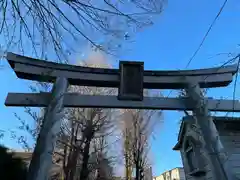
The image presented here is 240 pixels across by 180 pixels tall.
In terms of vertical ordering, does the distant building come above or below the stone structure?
above

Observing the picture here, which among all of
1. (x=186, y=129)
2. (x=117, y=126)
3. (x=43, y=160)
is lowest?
(x=43, y=160)

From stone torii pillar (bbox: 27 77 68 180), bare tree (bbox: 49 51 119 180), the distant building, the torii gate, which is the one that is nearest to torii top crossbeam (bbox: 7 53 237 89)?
the torii gate

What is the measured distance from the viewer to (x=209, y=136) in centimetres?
448

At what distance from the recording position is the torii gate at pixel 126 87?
4547mm

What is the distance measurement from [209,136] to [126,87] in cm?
194

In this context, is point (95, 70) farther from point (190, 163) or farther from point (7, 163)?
point (190, 163)

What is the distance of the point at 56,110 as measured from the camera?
447 cm

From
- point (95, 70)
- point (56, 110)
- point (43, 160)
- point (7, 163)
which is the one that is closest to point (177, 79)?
point (95, 70)

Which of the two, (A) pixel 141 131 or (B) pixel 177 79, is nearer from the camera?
(B) pixel 177 79

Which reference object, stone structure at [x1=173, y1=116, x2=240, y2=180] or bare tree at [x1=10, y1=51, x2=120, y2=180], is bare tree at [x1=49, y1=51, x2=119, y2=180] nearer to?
bare tree at [x1=10, y1=51, x2=120, y2=180]

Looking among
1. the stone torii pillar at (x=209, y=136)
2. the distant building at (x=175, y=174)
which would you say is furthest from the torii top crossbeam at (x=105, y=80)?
the distant building at (x=175, y=174)

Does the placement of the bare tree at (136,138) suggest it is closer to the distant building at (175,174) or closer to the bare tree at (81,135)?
the bare tree at (81,135)

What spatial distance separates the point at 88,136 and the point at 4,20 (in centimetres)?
745

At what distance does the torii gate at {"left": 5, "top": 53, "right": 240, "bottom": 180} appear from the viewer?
14.9ft
